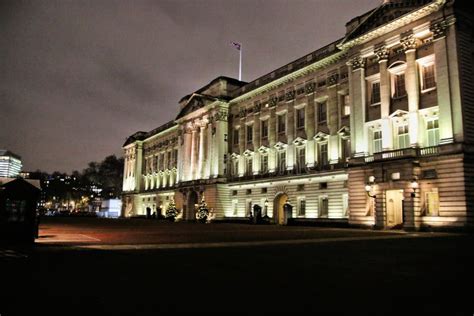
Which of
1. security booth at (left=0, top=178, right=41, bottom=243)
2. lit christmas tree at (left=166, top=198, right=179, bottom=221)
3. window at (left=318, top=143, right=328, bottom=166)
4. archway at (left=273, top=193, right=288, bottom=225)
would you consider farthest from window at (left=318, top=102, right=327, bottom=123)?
security booth at (left=0, top=178, right=41, bottom=243)

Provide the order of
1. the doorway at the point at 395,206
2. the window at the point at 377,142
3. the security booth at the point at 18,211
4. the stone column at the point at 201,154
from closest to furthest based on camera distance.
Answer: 1. the security booth at the point at 18,211
2. the doorway at the point at 395,206
3. the window at the point at 377,142
4. the stone column at the point at 201,154

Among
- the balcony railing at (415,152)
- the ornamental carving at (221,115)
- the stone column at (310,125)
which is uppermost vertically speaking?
the ornamental carving at (221,115)

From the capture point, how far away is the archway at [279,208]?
5112cm

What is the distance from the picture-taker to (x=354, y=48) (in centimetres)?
4169

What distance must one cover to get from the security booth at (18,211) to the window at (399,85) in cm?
3158

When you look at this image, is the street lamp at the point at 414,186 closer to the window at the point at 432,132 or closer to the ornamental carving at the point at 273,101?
the window at the point at 432,132

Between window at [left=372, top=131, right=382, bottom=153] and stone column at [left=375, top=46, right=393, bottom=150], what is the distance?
120 cm

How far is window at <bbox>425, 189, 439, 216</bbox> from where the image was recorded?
32625mm

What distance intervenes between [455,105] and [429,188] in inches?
271

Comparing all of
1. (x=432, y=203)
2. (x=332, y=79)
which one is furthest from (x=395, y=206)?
(x=332, y=79)

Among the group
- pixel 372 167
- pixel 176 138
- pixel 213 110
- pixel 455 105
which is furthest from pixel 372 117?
pixel 176 138

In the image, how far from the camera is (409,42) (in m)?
36.1

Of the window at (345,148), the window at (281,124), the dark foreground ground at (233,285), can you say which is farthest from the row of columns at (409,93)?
the dark foreground ground at (233,285)

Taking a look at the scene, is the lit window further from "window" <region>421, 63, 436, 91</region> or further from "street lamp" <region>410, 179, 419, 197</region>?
"street lamp" <region>410, 179, 419, 197</region>
